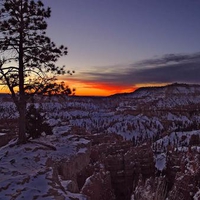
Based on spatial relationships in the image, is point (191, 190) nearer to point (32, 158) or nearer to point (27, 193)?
point (32, 158)

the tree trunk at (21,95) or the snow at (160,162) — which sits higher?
the tree trunk at (21,95)

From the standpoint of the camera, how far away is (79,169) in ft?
54.9

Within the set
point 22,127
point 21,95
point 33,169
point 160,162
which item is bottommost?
point 160,162

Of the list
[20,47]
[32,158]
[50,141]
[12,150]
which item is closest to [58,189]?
[32,158]

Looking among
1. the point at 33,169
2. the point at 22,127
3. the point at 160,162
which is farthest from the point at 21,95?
the point at 160,162

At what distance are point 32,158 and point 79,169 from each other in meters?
3.41

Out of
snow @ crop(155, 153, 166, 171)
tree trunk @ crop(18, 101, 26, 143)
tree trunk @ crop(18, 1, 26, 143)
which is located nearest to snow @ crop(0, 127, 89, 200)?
tree trunk @ crop(18, 101, 26, 143)

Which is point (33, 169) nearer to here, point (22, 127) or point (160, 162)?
point (22, 127)

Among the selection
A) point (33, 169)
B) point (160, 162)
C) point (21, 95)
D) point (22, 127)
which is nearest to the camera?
point (33, 169)

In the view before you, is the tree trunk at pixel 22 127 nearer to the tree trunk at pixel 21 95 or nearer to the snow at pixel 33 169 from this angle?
the tree trunk at pixel 21 95

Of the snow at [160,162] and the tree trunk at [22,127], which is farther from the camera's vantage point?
the snow at [160,162]

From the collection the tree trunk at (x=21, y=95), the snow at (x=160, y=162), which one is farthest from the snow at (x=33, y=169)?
the snow at (x=160, y=162)

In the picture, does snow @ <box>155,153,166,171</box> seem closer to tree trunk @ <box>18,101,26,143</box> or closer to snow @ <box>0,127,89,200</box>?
snow @ <box>0,127,89,200</box>

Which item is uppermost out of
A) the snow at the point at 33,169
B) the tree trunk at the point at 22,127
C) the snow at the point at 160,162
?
the tree trunk at the point at 22,127
